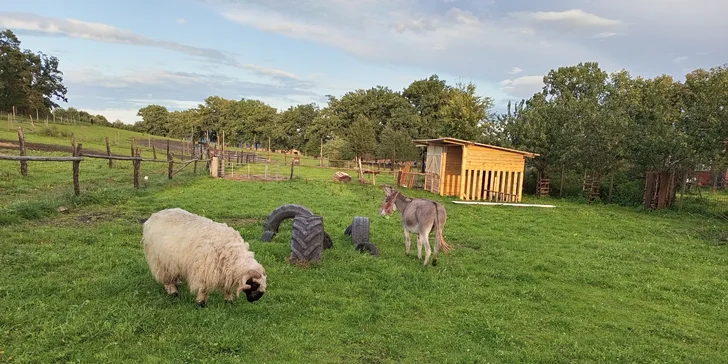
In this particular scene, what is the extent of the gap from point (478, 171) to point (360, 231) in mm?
15986

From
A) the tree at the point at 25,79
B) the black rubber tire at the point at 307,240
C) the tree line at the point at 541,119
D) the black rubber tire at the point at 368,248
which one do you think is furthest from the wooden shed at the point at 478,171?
the tree at the point at 25,79

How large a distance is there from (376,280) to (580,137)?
2161 cm

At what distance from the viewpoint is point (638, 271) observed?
9227 millimetres

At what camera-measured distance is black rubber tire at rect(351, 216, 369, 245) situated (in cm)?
931

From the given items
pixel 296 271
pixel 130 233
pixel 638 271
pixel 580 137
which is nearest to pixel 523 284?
pixel 638 271

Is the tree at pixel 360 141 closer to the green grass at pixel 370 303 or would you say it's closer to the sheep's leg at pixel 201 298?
the green grass at pixel 370 303

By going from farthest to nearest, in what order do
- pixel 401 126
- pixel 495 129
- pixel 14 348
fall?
pixel 401 126 → pixel 495 129 → pixel 14 348

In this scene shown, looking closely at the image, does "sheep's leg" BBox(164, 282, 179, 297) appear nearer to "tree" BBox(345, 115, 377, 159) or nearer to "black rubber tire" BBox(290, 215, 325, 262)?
"black rubber tire" BBox(290, 215, 325, 262)

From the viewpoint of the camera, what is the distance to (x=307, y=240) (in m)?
7.65

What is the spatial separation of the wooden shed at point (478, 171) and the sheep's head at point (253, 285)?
60.0 ft

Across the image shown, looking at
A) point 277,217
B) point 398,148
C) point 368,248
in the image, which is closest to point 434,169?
point 398,148

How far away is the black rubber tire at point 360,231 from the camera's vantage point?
9312mm

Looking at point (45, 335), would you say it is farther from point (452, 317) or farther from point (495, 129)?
point (495, 129)

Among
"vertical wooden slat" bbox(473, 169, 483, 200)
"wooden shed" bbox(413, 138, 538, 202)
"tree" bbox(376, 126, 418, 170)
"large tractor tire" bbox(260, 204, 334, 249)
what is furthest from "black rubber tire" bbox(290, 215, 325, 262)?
"tree" bbox(376, 126, 418, 170)
